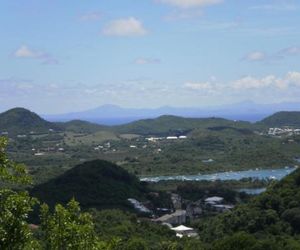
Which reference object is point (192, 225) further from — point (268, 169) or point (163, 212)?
point (268, 169)

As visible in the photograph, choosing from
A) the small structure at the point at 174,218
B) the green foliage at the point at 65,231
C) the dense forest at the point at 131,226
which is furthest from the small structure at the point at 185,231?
the green foliage at the point at 65,231

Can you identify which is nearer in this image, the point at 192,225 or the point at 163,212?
the point at 192,225

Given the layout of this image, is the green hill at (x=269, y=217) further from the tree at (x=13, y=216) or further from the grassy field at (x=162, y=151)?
the grassy field at (x=162, y=151)

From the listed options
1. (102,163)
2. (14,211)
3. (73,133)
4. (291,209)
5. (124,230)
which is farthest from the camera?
(73,133)

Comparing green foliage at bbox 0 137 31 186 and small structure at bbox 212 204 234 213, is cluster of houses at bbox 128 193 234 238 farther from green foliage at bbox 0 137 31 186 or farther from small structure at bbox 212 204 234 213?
green foliage at bbox 0 137 31 186

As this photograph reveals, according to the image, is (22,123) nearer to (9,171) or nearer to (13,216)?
(9,171)

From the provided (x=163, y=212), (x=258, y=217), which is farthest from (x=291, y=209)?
(x=163, y=212)
